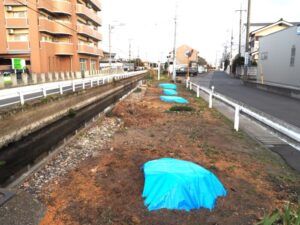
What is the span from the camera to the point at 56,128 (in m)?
12.8

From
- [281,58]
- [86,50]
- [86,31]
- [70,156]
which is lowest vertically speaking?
[70,156]

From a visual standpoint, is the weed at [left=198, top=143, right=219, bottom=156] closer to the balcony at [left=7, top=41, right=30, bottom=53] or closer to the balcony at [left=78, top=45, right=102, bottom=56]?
the balcony at [left=7, top=41, right=30, bottom=53]

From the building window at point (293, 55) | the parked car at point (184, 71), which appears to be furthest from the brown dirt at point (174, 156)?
the parked car at point (184, 71)

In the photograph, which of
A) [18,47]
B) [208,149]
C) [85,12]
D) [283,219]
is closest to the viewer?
[283,219]

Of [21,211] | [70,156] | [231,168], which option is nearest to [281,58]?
[231,168]

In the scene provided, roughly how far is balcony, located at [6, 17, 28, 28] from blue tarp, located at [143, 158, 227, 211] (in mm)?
42087

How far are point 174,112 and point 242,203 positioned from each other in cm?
919

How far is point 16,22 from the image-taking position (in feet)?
131

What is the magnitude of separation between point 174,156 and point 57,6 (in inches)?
1734

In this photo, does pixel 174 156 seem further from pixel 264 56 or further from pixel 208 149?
pixel 264 56

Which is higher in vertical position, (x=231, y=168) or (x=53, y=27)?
(x=53, y=27)

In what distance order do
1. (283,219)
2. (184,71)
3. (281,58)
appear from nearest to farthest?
(283,219) → (281,58) → (184,71)

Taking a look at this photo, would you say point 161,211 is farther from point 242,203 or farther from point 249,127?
point 249,127

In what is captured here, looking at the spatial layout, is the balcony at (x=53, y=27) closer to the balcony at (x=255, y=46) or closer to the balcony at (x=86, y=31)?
the balcony at (x=86, y=31)
